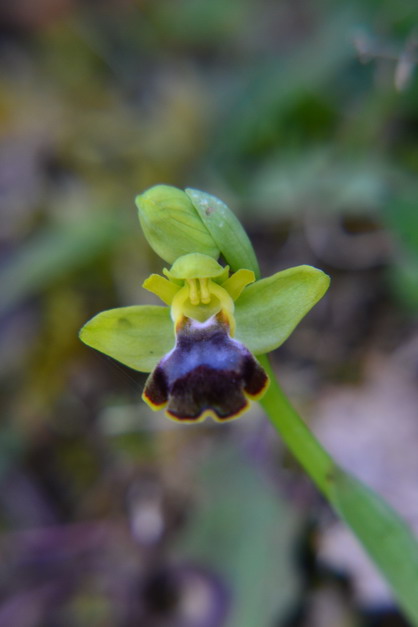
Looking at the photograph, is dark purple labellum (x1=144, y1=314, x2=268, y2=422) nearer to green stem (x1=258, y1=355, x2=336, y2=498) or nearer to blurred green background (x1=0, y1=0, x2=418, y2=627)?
green stem (x1=258, y1=355, x2=336, y2=498)

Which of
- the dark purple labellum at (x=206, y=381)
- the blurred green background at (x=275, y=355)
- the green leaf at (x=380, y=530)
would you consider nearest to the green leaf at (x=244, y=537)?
the blurred green background at (x=275, y=355)

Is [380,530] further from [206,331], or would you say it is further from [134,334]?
[134,334]

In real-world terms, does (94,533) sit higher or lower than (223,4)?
lower

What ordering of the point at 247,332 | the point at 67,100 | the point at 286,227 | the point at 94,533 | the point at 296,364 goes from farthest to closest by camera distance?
the point at 67,100 < the point at 286,227 < the point at 296,364 < the point at 94,533 < the point at 247,332

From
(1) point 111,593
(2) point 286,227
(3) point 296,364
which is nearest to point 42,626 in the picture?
(1) point 111,593

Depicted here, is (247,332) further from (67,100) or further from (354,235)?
(67,100)

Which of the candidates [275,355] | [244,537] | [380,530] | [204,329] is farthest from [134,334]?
[275,355]
